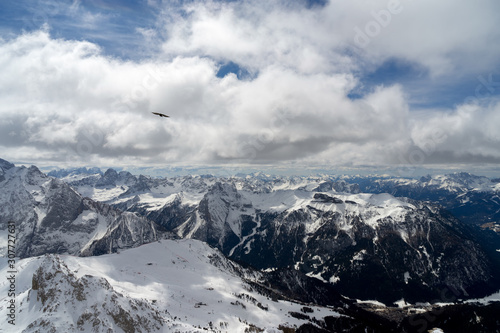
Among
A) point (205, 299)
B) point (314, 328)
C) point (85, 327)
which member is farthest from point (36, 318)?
point (314, 328)

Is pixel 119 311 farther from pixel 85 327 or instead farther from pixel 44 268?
pixel 44 268

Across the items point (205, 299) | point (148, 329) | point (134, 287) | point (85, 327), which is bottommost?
point (205, 299)

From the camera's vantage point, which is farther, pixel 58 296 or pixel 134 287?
pixel 134 287

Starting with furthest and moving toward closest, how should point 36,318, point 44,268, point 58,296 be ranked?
1. point 44,268
2. point 58,296
3. point 36,318

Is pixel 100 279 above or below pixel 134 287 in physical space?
above

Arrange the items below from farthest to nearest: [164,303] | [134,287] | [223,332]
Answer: [134,287], [164,303], [223,332]

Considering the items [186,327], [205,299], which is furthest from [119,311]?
[205,299]

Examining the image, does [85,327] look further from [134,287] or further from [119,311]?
[134,287]

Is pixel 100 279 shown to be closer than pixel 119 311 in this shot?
No

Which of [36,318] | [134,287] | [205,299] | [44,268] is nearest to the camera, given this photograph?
[36,318]
